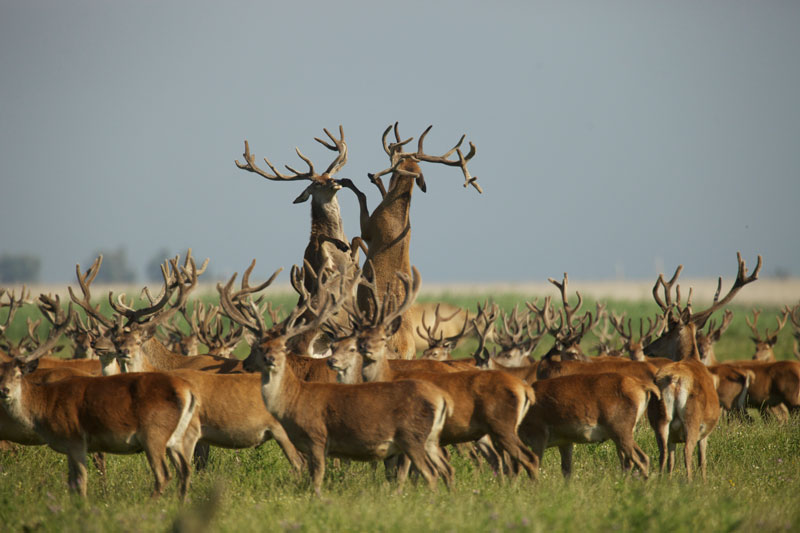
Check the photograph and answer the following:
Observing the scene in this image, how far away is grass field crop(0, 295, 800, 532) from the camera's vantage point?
6.09 m

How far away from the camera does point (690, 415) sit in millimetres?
8625

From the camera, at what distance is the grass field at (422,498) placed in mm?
6094

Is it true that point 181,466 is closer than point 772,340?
Yes

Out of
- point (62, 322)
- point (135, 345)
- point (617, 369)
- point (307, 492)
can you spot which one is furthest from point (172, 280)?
point (617, 369)

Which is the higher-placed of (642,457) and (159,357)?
(159,357)

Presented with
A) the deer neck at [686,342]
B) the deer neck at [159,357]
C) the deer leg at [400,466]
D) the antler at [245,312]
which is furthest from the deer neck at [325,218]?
the deer leg at [400,466]

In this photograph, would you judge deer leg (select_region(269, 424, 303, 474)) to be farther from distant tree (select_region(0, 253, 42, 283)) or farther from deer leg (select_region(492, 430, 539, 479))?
distant tree (select_region(0, 253, 42, 283))

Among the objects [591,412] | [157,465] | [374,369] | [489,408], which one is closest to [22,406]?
[157,465]

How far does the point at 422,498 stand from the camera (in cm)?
701

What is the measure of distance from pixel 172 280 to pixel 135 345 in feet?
3.62

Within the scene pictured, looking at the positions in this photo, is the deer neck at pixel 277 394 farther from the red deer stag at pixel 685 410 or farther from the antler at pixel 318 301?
the red deer stag at pixel 685 410

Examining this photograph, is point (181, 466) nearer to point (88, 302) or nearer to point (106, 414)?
point (106, 414)

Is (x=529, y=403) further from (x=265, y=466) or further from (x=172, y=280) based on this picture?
(x=172, y=280)

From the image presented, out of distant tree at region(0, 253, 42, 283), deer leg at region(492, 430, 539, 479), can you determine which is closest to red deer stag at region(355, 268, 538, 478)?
deer leg at region(492, 430, 539, 479)
